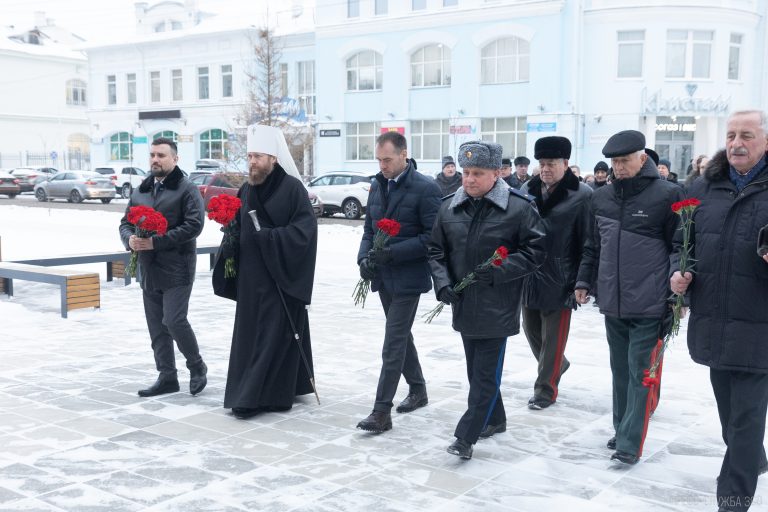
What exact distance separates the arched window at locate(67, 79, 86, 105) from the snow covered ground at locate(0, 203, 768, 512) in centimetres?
5852

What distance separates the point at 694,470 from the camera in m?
4.81

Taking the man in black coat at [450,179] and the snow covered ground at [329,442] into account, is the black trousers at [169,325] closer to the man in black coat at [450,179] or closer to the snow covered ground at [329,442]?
the snow covered ground at [329,442]

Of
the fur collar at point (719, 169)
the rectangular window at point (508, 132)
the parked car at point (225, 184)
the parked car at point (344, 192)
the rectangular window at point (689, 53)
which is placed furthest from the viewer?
the rectangular window at point (508, 132)

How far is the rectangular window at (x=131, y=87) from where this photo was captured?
4775cm

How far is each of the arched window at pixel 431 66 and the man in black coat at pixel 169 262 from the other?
30.2 metres

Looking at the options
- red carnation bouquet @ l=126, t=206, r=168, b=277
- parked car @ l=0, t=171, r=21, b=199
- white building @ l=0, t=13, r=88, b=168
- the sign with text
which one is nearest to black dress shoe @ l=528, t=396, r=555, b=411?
red carnation bouquet @ l=126, t=206, r=168, b=277

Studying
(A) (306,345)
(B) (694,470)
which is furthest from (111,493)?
(B) (694,470)

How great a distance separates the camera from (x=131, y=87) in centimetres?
4794

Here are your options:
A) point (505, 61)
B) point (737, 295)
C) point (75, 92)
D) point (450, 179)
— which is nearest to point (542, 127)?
point (505, 61)

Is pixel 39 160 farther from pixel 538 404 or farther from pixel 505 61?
pixel 538 404

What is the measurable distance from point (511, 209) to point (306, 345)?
2.07m

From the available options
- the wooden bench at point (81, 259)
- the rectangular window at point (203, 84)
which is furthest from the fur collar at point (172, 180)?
the rectangular window at point (203, 84)

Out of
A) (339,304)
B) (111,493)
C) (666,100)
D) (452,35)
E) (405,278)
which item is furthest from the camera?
(452,35)

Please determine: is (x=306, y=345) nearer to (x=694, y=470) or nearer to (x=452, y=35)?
(x=694, y=470)
